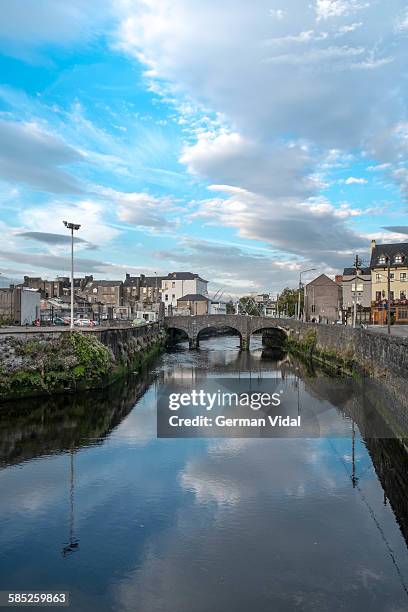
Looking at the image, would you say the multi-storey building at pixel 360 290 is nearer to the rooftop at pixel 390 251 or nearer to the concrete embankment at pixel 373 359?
the rooftop at pixel 390 251

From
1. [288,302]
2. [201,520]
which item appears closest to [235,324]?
[288,302]

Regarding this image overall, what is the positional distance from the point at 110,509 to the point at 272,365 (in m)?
44.6

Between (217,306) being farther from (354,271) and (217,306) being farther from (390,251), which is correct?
(390,251)

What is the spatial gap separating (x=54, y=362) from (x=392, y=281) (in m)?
55.7

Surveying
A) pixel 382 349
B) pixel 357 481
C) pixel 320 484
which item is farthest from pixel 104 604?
pixel 382 349

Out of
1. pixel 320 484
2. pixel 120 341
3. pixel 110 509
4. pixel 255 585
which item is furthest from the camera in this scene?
pixel 120 341

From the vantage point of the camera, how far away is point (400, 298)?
73.4 metres

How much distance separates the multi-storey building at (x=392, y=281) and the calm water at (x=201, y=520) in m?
48.2

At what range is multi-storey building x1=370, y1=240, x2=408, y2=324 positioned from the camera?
71.4 m

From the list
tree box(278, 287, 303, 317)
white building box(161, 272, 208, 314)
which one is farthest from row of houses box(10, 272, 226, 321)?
tree box(278, 287, 303, 317)

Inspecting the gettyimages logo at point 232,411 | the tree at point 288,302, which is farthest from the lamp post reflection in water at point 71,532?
the tree at point 288,302

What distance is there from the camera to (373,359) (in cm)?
3534

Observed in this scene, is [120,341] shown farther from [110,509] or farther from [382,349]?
[110,509]

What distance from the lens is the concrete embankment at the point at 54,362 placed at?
3247 cm
